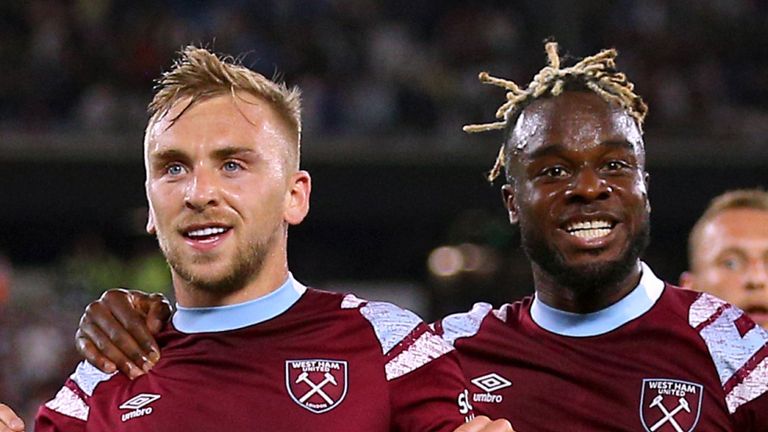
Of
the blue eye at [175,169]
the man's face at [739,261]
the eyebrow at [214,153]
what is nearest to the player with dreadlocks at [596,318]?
the eyebrow at [214,153]

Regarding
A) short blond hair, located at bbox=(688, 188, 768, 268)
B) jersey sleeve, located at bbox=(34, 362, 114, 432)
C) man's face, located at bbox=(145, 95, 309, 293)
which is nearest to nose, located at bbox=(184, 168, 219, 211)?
man's face, located at bbox=(145, 95, 309, 293)

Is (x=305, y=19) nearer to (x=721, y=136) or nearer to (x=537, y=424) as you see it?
(x=721, y=136)

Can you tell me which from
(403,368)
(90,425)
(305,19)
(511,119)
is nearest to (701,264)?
(511,119)

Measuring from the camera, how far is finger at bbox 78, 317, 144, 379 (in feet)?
10.2

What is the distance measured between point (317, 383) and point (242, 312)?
0.25 m

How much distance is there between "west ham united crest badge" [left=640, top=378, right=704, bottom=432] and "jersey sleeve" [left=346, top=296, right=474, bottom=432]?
42 cm

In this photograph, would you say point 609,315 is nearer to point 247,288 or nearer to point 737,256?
point 247,288

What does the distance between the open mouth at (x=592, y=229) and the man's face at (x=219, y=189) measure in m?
0.67

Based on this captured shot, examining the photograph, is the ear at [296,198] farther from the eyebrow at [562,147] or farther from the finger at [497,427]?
the finger at [497,427]

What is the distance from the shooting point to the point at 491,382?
10.9 feet

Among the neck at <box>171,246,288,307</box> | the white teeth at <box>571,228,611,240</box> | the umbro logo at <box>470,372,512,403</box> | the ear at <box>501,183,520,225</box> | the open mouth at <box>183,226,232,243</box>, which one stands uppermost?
the open mouth at <box>183,226,232,243</box>

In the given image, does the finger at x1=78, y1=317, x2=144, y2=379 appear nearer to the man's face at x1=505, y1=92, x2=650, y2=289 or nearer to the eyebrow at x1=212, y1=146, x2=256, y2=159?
the eyebrow at x1=212, y1=146, x2=256, y2=159

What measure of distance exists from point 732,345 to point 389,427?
801 millimetres

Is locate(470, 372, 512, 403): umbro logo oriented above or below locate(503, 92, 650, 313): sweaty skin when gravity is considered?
below
